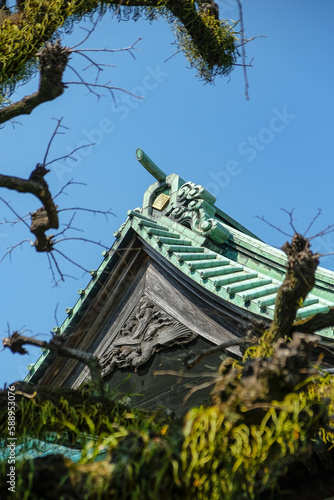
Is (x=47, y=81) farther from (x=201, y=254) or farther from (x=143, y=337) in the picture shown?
(x=201, y=254)

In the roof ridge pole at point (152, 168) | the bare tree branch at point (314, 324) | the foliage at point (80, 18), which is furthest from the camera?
the roof ridge pole at point (152, 168)

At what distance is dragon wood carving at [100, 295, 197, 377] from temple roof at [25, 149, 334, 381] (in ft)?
1.60

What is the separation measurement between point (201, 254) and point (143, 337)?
4.02 ft

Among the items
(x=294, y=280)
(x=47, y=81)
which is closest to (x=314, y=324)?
(x=294, y=280)

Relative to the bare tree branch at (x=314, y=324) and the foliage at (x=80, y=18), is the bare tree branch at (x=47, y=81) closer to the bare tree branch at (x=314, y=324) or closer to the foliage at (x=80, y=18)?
the foliage at (x=80, y=18)

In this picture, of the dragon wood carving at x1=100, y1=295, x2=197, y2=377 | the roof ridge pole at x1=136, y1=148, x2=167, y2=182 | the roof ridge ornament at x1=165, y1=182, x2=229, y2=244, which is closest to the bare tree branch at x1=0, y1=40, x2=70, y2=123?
the dragon wood carving at x1=100, y1=295, x2=197, y2=377

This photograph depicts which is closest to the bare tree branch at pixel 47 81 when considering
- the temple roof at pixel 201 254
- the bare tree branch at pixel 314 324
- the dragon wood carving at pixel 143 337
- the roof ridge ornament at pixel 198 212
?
the bare tree branch at pixel 314 324

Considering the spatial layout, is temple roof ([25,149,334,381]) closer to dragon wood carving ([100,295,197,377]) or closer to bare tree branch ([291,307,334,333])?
dragon wood carving ([100,295,197,377])

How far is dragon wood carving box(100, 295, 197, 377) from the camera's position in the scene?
23.6ft

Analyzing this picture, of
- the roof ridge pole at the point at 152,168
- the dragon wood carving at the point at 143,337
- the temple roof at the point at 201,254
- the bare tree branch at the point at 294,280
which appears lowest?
the bare tree branch at the point at 294,280

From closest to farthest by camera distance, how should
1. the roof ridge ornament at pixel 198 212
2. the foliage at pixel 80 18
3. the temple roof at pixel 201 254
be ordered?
the foliage at pixel 80 18, the temple roof at pixel 201 254, the roof ridge ornament at pixel 198 212

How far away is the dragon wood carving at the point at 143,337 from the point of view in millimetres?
7180

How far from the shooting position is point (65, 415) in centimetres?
427

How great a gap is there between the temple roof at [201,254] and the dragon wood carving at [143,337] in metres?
0.49
